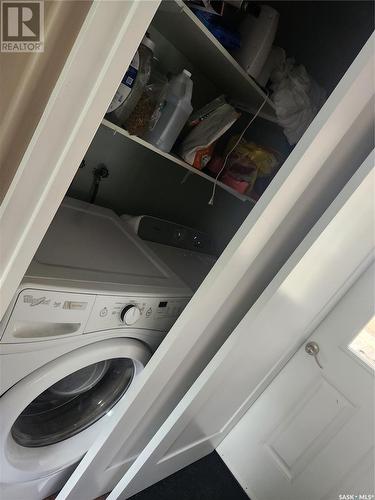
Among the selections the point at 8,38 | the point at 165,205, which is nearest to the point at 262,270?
the point at 8,38

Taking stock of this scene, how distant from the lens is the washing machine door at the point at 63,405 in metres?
0.92

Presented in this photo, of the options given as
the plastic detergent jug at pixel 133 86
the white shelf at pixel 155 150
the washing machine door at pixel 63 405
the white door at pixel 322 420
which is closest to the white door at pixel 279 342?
the white door at pixel 322 420

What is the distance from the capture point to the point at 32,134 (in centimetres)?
58

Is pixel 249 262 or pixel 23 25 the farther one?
pixel 249 262

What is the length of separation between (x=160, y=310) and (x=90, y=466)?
1.91 feet

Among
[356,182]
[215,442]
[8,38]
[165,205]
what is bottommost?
[215,442]

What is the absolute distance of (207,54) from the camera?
4.39ft

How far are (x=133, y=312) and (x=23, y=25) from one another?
77 centimetres

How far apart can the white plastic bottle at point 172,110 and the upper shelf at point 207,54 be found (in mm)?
153

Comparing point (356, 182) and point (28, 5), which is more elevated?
point (356, 182)

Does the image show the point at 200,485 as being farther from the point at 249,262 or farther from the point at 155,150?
the point at 155,150

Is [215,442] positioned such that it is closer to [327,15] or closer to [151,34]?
[151,34]

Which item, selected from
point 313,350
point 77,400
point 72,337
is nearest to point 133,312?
point 72,337

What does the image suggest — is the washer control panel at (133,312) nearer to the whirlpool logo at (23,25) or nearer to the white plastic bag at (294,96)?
the whirlpool logo at (23,25)
